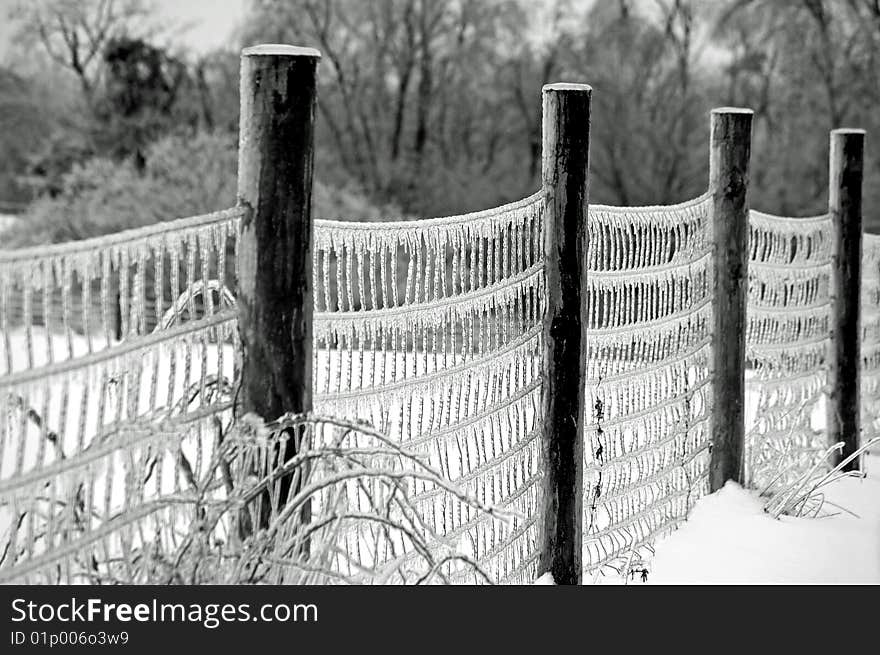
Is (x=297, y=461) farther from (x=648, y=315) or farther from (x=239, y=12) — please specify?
(x=239, y=12)

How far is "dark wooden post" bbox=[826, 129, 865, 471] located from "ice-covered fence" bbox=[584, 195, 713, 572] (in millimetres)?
1194

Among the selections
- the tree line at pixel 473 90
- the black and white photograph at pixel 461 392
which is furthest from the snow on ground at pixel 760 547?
the tree line at pixel 473 90

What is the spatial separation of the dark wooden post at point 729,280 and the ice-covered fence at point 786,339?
19 centimetres

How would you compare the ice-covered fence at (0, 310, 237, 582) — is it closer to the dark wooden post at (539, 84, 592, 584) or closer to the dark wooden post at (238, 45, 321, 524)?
the dark wooden post at (238, 45, 321, 524)

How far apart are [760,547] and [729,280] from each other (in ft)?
3.15

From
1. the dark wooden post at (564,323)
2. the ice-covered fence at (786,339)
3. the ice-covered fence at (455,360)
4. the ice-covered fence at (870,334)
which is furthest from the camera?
the ice-covered fence at (870,334)

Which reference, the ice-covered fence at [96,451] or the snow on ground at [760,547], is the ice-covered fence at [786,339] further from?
the ice-covered fence at [96,451]

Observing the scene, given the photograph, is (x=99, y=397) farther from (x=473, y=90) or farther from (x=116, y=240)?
(x=473, y=90)

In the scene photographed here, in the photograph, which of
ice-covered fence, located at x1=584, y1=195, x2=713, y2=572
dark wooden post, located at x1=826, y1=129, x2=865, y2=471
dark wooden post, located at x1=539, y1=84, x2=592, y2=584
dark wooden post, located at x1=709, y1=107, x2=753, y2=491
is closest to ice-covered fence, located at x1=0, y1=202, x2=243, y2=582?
dark wooden post, located at x1=539, y1=84, x2=592, y2=584

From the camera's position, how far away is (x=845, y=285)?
17.1 ft

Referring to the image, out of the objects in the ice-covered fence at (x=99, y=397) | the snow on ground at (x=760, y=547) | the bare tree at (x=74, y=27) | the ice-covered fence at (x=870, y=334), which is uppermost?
the bare tree at (x=74, y=27)

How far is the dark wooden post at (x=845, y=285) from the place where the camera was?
5199 mm

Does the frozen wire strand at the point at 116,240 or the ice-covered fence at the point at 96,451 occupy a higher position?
the frozen wire strand at the point at 116,240
